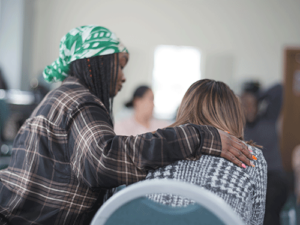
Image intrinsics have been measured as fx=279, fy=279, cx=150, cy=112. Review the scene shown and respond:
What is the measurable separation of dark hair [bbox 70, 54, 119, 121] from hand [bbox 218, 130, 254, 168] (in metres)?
0.55

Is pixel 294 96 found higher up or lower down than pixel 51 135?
lower down

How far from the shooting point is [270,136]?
2428 mm

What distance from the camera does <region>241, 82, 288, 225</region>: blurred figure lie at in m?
1.93

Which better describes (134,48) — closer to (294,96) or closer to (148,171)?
(294,96)

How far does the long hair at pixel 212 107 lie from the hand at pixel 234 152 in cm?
13

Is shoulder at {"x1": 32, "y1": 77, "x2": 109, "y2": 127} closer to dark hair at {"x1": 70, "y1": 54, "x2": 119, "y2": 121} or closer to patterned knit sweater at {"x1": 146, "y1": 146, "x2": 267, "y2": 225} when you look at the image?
dark hair at {"x1": 70, "y1": 54, "x2": 119, "y2": 121}

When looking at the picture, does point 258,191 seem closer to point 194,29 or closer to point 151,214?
point 151,214

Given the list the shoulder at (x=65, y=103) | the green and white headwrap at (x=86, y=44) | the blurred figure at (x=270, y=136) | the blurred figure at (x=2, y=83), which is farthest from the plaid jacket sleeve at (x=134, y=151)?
the blurred figure at (x=2, y=83)

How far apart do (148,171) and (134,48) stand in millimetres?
4902

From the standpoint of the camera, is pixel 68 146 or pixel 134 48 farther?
pixel 134 48

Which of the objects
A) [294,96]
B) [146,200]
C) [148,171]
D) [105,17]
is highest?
[105,17]

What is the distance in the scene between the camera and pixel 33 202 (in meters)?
0.98

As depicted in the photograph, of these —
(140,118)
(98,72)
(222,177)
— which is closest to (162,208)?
(222,177)

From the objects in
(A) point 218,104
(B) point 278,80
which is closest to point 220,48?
(B) point 278,80
